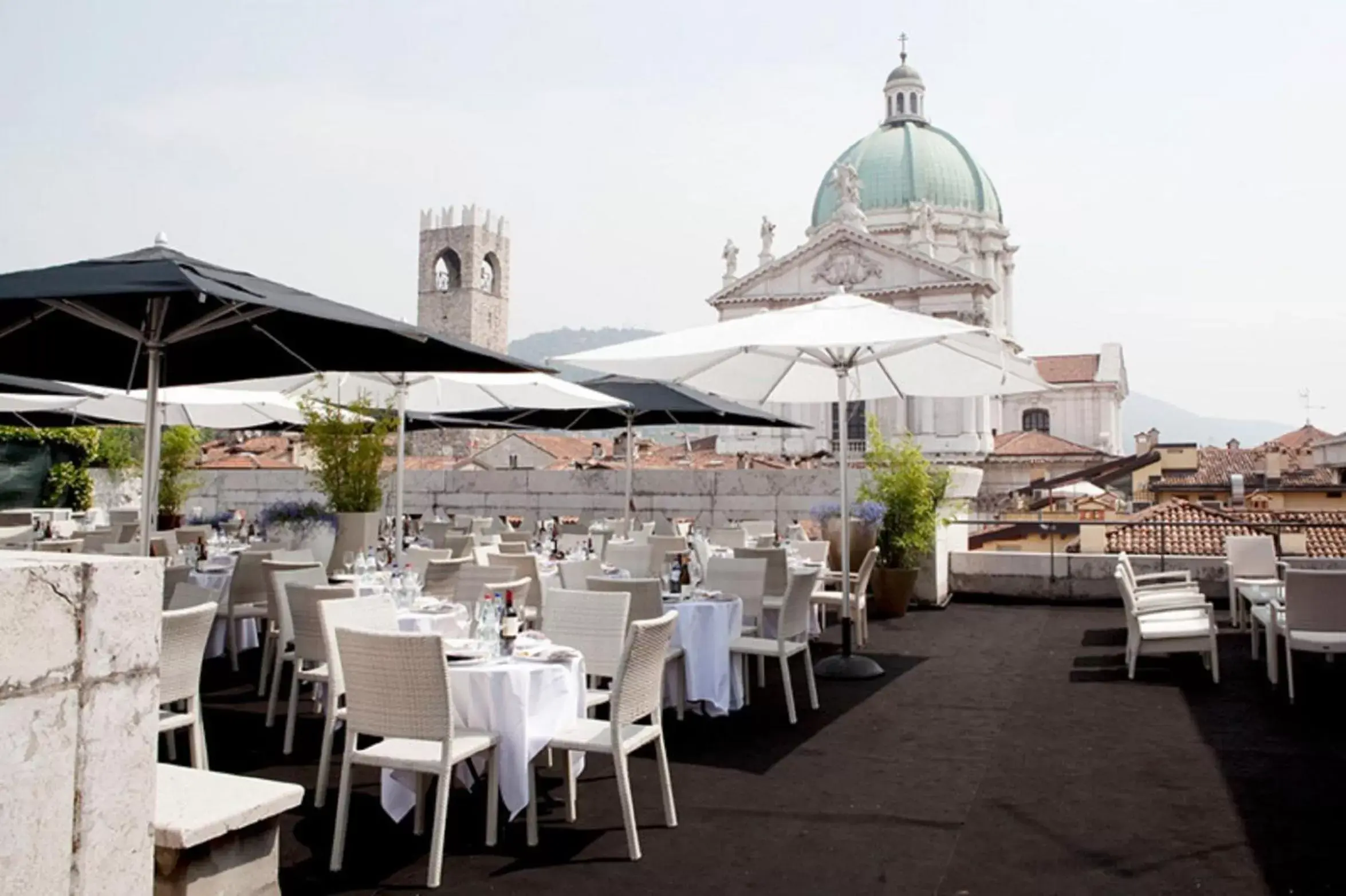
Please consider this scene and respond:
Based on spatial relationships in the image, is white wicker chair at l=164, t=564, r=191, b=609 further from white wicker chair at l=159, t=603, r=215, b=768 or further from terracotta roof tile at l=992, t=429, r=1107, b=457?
terracotta roof tile at l=992, t=429, r=1107, b=457

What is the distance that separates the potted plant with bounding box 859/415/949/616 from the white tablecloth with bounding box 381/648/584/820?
7.13 metres

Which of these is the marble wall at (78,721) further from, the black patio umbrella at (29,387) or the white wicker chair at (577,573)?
the black patio umbrella at (29,387)

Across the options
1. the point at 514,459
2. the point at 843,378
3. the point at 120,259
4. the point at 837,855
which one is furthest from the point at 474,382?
the point at 514,459

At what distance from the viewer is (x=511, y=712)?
4.44m

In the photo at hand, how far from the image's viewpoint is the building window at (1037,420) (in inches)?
2194

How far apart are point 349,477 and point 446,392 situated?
237 cm

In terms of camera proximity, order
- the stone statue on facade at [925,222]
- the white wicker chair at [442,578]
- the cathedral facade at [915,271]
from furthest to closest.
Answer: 1. the stone statue on facade at [925,222]
2. the cathedral facade at [915,271]
3. the white wicker chair at [442,578]

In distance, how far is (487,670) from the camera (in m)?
4.48

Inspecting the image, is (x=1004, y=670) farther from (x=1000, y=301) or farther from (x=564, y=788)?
(x=1000, y=301)

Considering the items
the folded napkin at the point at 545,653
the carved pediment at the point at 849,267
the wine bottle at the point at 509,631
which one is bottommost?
the folded napkin at the point at 545,653

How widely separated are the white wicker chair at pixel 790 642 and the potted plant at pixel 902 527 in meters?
4.32

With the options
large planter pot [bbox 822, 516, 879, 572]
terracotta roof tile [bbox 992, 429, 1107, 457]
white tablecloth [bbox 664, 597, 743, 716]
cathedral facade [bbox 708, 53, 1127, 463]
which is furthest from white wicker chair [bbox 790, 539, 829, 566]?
terracotta roof tile [bbox 992, 429, 1107, 457]

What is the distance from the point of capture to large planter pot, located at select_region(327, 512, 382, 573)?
872 centimetres

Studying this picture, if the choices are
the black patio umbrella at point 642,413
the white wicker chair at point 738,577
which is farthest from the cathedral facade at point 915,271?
the white wicker chair at point 738,577
